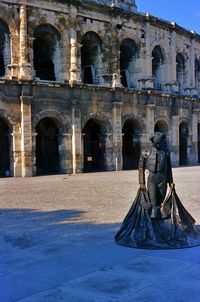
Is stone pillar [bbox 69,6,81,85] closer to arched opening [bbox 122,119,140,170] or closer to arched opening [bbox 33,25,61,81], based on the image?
arched opening [bbox 33,25,61,81]

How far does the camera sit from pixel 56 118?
82.5 ft

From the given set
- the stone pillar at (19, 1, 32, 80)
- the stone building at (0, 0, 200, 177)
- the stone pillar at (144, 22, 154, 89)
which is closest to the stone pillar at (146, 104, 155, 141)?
the stone building at (0, 0, 200, 177)

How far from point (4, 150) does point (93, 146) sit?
5937 mm

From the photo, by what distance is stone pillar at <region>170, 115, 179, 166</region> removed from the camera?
3191 cm

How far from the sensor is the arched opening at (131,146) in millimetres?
29828

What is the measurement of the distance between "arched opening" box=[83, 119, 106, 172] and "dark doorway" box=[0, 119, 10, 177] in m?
5.01

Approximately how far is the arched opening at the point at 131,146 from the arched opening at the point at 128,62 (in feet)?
8.38

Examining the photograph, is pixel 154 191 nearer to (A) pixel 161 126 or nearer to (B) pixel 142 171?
(B) pixel 142 171

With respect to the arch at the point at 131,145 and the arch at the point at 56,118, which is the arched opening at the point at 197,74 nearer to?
the arch at the point at 131,145

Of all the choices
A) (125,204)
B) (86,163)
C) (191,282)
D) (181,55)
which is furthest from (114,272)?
(181,55)

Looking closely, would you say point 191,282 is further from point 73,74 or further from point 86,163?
point 86,163

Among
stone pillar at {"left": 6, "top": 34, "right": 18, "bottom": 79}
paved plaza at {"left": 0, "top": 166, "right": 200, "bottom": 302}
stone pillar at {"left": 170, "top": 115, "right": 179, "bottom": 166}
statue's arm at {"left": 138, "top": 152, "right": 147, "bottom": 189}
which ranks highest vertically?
stone pillar at {"left": 6, "top": 34, "right": 18, "bottom": 79}

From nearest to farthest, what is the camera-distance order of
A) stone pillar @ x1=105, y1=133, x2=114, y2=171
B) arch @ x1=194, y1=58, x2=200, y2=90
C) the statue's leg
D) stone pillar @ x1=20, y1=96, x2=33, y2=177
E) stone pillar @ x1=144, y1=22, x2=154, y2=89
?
1. the statue's leg
2. stone pillar @ x1=20, y1=96, x2=33, y2=177
3. stone pillar @ x1=105, y1=133, x2=114, y2=171
4. stone pillar @ x1=144, y1=22, x2=154, y2=89
5. arch @ x1=194, y1=58, x2=200, y2=90

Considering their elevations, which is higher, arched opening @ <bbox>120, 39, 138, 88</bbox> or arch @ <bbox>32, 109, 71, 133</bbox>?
arched opening @ <bbox>120, 39, 138, 88</bbox>
